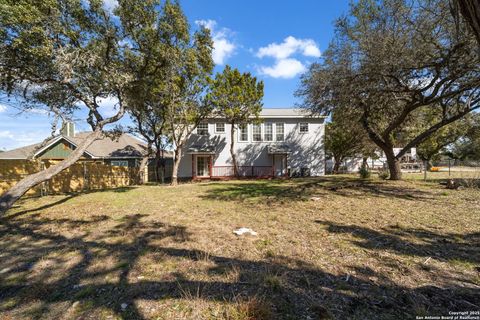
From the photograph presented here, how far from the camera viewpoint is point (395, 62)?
767cm

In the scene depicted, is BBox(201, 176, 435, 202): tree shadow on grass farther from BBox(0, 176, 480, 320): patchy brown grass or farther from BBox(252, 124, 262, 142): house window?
BBox(252, 124, 262, 142): house window

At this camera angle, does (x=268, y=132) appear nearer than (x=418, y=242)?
No

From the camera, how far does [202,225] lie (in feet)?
17.3

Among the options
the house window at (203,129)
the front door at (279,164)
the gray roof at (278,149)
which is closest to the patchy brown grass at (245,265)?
the gray roof at (278,149)

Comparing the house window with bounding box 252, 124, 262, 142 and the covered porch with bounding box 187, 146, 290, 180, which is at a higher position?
the house window with bounding box 252, 124, 262, 142

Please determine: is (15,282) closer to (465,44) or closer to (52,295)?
(52,295)

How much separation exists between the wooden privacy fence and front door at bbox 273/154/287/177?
38.3ft

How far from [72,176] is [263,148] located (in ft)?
46.1

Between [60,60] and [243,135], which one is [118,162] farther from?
[60,60]

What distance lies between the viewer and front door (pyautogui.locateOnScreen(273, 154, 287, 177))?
20203mm

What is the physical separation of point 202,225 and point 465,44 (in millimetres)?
9402

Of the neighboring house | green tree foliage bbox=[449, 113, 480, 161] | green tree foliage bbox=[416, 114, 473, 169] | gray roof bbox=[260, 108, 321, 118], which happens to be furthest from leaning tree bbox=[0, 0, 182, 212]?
green tree foliage bbox=[449, 113, 480, 161]

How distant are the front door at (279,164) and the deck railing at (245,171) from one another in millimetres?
699

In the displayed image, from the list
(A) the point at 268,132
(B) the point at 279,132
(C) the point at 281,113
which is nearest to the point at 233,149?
(A) the point at 268,132
